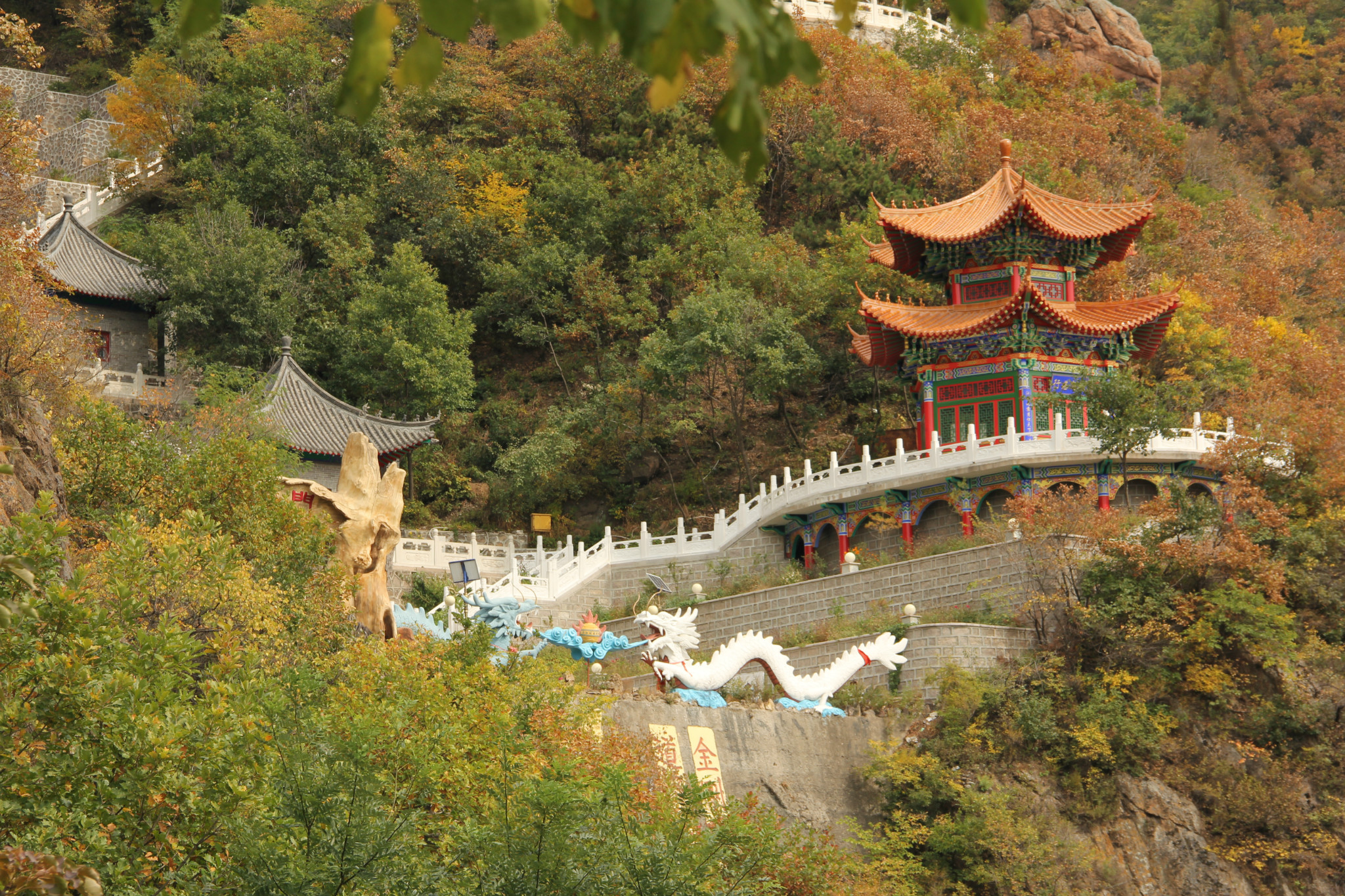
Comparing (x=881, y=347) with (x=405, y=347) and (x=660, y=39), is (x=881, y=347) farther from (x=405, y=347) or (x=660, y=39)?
(x=660, y=39)

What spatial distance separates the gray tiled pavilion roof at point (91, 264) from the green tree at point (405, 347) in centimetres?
500

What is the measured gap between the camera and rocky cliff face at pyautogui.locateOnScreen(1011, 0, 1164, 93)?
53.2 m

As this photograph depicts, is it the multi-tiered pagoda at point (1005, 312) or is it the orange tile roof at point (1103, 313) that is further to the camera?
the multi-tiered pagoda at point (1005, 312)

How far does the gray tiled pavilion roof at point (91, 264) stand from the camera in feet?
116

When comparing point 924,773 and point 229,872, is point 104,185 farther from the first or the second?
point 229,872

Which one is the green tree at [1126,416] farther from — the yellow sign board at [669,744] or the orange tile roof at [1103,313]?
the yellow sign board at [669,744]

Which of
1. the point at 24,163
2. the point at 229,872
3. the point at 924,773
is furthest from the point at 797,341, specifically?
the point at 229,872

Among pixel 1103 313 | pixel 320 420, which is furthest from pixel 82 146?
pixel 1103 313

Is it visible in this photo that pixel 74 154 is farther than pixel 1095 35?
No

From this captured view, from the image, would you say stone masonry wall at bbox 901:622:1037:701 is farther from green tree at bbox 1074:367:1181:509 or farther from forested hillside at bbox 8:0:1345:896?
green tree at bbox 1074:367:1181:509

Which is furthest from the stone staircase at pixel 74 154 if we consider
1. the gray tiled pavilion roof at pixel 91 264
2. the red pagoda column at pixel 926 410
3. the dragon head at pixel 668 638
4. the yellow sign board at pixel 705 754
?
the yellow sign board at pixel 705 754

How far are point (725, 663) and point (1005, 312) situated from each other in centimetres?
1115

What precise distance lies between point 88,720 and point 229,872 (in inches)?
58.9

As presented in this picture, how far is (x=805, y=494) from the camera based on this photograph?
2909cm
